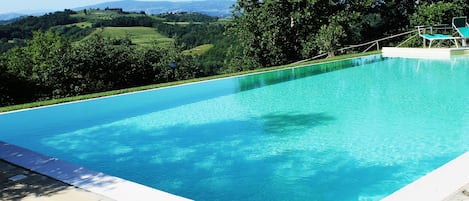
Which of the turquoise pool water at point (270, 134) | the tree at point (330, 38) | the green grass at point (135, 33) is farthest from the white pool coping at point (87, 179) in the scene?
the green grass at point (135, 33)

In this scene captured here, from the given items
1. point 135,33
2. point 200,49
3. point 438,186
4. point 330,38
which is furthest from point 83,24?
point 438,186

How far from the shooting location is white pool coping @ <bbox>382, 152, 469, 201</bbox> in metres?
3.08

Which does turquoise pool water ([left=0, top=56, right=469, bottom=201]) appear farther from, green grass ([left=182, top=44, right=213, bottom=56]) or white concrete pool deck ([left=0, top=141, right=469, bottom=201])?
green grass ([left=182, top=44, right=213, bottom=56])

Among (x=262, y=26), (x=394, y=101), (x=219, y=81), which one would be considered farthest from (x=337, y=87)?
(x=262, y=26)

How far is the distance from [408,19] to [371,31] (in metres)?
1.56

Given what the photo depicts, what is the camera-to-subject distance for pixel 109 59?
13797 mm

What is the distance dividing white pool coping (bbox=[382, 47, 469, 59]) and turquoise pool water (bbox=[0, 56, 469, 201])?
2.14 m

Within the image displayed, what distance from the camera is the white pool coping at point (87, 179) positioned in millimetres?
3427

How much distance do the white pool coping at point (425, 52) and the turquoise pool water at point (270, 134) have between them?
7.02ft

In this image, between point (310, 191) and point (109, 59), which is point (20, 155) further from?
point (109, 59)

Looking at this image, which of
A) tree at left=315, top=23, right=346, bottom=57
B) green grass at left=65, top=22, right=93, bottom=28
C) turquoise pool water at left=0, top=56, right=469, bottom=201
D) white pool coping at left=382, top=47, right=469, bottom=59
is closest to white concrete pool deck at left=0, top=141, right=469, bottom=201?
turquoise pool water at left=0, top=56, right=469, bottom=201

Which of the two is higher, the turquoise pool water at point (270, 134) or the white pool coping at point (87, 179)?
the white pool coping at point (87, 179)

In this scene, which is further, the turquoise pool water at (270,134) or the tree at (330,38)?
the tree at (330,38)

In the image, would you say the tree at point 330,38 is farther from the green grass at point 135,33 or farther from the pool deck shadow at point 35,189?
the green grass at point 135,33
